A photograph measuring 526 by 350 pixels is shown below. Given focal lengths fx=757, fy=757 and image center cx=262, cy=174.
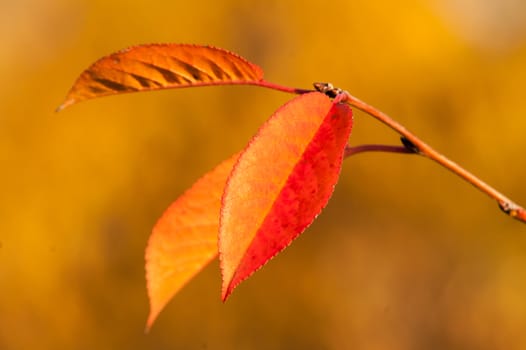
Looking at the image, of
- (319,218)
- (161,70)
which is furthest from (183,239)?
(319,218)

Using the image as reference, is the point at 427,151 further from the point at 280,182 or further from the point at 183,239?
the point at 183,239

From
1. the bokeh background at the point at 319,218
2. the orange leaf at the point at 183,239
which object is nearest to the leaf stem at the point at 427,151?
the orange leaf at the point at 183,239

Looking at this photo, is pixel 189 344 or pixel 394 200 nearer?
pixel 189 344

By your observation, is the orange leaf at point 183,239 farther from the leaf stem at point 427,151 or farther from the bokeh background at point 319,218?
the bokeh background at point 319,218

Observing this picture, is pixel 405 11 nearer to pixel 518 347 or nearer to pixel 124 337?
pixel 518 347

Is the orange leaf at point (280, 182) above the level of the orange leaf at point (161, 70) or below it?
below

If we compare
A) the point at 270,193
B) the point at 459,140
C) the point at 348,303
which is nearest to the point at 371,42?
the point at 459,140
